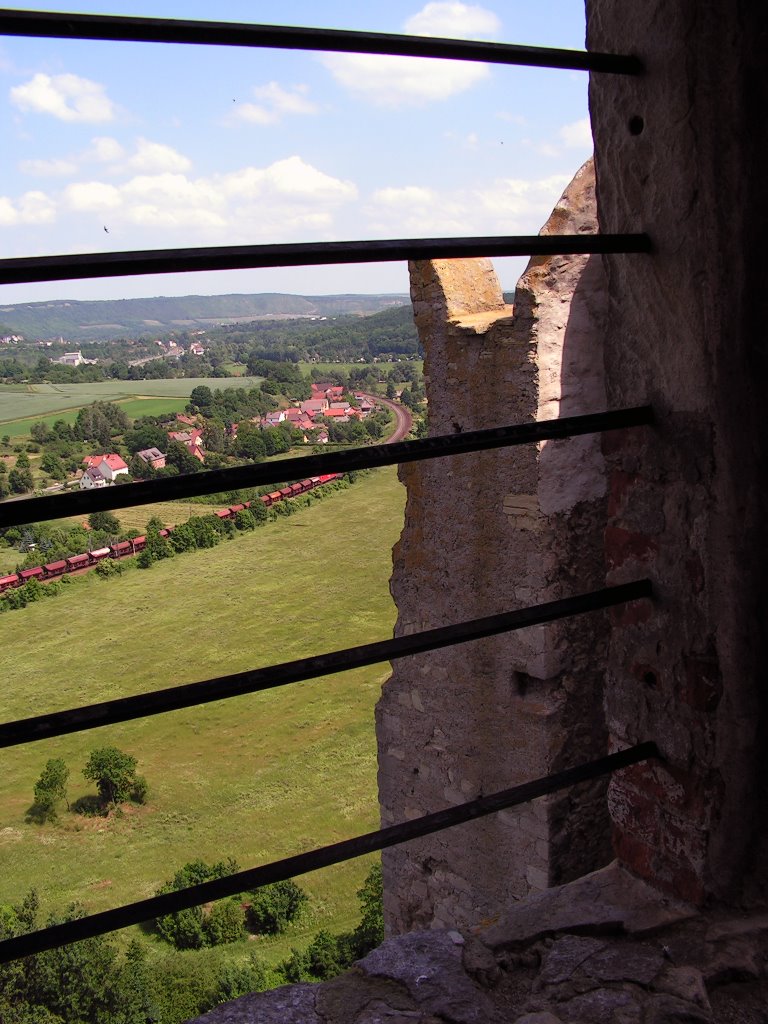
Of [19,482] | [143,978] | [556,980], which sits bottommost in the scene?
[143,978]

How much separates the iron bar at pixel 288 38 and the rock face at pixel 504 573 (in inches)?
138

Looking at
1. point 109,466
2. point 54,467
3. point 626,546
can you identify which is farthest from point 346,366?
point 626,546

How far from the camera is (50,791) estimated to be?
46.5 feet

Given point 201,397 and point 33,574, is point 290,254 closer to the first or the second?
point 33,574

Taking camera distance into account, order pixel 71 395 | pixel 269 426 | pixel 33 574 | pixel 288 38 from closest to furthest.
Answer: pixel 288 38 < pixel 269 426 < pixel 33 574 < pixel 71 395

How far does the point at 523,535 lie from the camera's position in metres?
4.96

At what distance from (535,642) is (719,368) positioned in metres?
3.78

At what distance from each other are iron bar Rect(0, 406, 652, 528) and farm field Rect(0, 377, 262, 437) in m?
26.7

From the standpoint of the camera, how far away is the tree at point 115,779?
14328 mm

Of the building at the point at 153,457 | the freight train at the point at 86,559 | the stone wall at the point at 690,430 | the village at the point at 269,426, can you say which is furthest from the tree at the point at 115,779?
the stone wall at the point at 690,430

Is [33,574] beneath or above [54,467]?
beneath

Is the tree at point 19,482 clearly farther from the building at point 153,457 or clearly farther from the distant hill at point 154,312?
the distant hill at point 154,312

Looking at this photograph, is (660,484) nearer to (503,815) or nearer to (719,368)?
(719,368)

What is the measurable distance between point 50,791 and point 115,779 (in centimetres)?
92
